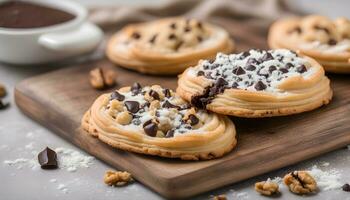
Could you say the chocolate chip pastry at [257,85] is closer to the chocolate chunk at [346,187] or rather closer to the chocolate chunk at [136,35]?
the chocolate chunk at [346,187]

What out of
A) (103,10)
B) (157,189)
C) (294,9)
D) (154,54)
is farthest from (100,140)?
(294,9)

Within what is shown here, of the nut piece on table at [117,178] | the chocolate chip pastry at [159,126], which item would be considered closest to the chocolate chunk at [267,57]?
the chocolate chip pastry at [159,126]

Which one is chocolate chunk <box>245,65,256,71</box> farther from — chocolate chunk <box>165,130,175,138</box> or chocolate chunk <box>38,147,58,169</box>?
chocolate chunk <box>38,147,58,169</box>

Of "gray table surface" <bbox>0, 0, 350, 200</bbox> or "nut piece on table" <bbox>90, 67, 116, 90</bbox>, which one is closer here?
"gray table surface" <bbox>0, 0, 350, 200</bbox>

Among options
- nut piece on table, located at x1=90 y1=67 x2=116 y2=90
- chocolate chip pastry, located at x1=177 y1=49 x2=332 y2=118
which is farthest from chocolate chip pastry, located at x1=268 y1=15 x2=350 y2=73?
nut piece on table, located at x1=90 y1=67 x2=116 y2=90

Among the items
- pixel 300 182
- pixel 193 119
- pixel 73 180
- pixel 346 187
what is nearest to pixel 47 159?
pixel 73 180

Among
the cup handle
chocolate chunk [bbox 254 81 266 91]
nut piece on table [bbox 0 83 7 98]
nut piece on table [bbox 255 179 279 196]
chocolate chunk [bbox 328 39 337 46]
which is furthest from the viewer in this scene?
the cup handle

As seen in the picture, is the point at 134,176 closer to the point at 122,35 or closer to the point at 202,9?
the point at 122,35
